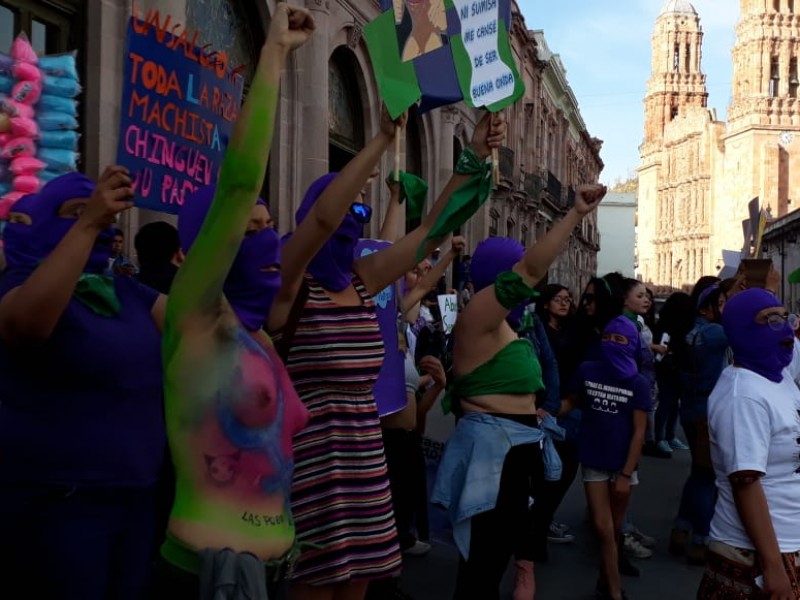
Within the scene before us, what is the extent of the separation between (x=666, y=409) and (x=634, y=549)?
4789 mm

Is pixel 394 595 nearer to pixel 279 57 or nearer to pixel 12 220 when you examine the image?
pixel 12 220

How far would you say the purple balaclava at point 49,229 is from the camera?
2465 millimetres

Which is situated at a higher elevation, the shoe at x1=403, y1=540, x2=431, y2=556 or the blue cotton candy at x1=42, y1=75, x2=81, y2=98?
the blue cotton candy at x1=42, y1=75, x2=81, y2=98

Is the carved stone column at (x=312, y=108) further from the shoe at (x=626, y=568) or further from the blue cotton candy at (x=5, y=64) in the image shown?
the blue cotton candy at (x=5, y=64)

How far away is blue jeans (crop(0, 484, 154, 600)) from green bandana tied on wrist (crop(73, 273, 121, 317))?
50cm

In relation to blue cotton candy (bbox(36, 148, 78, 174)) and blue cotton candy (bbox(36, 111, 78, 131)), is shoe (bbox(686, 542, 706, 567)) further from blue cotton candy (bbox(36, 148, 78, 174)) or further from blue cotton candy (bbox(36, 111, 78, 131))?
blue cotton candy (bbox(36, 111, 78, 131))

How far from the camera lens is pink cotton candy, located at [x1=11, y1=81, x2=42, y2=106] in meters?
3.99

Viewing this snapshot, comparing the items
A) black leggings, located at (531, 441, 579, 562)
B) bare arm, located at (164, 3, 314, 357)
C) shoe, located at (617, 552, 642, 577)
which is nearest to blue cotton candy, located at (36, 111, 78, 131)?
bare arm, located at (164, 3, 314, 357)

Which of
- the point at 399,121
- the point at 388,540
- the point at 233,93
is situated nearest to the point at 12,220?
the point at 399,121

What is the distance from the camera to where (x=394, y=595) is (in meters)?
4.54

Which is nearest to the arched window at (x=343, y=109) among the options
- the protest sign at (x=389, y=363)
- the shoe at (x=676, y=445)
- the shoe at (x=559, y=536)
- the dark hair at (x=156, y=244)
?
the shoe at (x=676, y=445)

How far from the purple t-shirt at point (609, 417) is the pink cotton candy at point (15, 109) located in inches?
135

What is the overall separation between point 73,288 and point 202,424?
613 mm

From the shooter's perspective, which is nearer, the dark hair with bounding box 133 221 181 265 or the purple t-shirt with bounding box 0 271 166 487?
the purple t-shirt with bounding box 0 271 166 487
